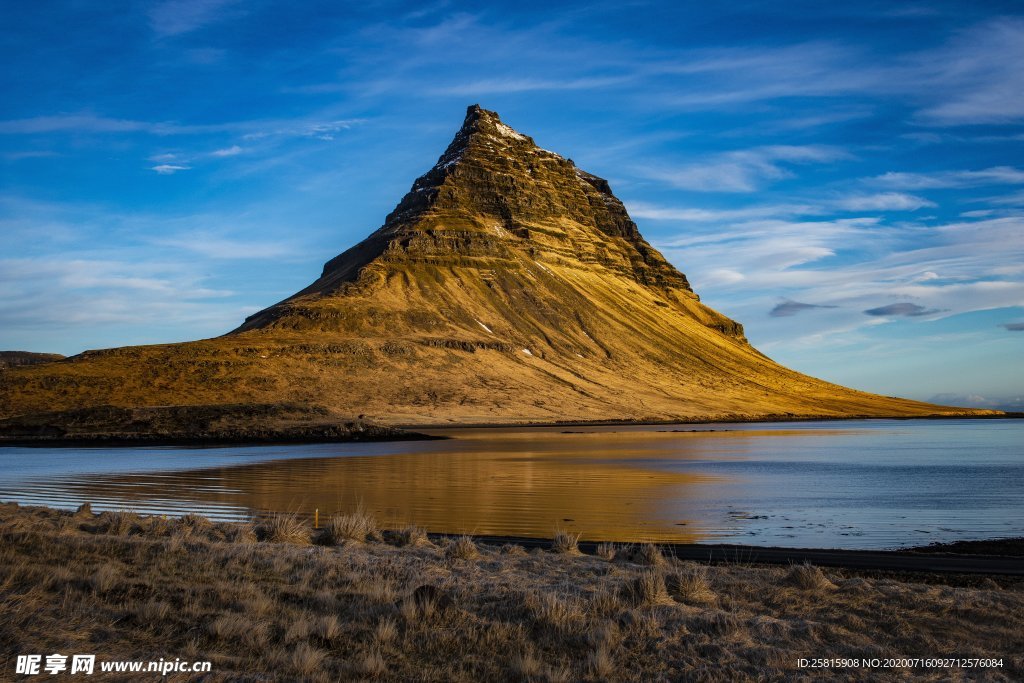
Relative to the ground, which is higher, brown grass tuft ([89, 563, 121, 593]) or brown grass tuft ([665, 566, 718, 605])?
brown grass tuft ([89, 563, 121, 593])

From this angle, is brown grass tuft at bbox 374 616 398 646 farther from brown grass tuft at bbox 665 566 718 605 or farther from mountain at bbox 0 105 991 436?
mountain at bbox 0 105 991 436

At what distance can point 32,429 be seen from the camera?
80750mm

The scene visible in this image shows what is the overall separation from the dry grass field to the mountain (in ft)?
259

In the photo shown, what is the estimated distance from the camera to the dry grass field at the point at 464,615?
29.2 ft

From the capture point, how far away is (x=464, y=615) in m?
10.5

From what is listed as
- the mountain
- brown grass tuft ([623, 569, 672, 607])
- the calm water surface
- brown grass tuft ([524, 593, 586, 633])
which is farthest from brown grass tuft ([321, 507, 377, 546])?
the mountain

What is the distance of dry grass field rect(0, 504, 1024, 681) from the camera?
8898mm

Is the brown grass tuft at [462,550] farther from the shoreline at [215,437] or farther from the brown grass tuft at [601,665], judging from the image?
the shoreline at [215,437]

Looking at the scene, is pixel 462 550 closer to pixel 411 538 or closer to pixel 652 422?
pixel 411 538

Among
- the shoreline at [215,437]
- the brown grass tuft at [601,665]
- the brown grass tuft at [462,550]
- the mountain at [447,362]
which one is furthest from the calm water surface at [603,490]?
the mountain at [447,362]

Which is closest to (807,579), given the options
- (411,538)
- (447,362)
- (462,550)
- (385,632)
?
(462,550)

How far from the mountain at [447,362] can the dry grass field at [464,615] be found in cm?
7908

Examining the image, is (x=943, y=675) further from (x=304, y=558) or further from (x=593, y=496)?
(x=593, y=496)

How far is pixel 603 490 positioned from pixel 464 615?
2153 centimetres
